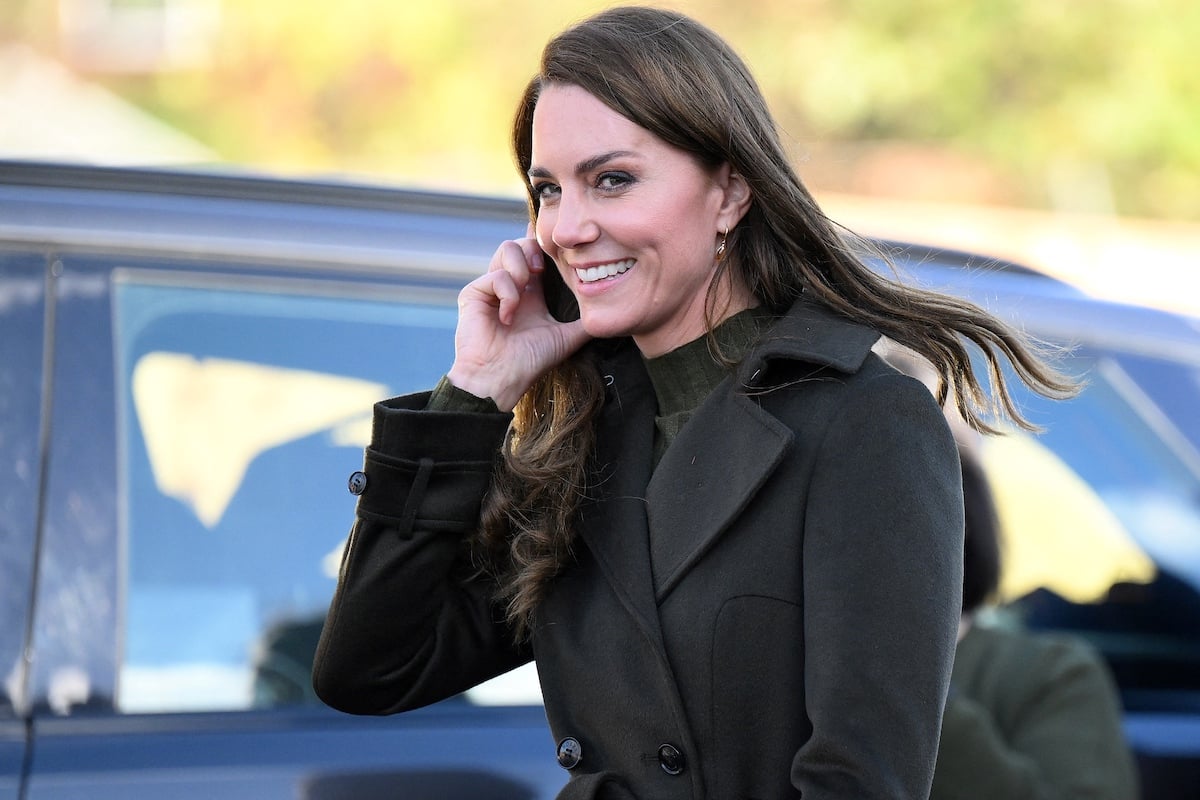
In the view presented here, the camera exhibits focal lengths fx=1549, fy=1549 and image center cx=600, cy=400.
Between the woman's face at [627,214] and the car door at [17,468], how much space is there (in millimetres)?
828

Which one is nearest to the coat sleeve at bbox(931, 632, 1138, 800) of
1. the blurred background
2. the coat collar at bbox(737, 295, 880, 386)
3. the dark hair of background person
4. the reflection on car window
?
the dark hair of background person

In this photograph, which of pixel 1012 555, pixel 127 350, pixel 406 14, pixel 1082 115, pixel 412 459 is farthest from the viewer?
pixel 406 14

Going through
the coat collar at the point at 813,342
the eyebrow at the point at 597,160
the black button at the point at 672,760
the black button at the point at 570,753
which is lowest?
the black button at the point at 570,753

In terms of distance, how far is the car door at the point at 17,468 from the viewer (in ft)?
7.17

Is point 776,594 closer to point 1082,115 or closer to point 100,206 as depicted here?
point 100,206

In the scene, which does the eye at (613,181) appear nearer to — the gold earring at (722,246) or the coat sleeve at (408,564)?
the gold earring at (722,246)

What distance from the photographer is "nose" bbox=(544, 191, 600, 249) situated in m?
2.00

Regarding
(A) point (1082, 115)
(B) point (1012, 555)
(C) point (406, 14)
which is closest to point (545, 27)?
(C) point (406, 14)

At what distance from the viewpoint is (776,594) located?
182cm

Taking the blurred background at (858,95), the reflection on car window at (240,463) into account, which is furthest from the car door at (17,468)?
the blurred background at (858,95)

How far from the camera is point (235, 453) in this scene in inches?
98.9

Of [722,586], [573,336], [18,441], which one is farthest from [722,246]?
[18,441]

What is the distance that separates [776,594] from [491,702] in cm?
77

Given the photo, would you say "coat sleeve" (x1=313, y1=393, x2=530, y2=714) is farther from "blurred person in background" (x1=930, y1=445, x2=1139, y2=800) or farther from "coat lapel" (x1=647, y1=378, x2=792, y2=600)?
"blurred person in background" (x1=930, y1=445, x2=1139, y2=800)
